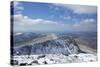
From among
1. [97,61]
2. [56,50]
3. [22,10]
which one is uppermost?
[22,10]

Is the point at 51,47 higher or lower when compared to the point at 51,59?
higher

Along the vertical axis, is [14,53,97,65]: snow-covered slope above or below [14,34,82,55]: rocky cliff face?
below

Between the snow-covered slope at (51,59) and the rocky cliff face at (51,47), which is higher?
the rocky cliff face at (51,47)
